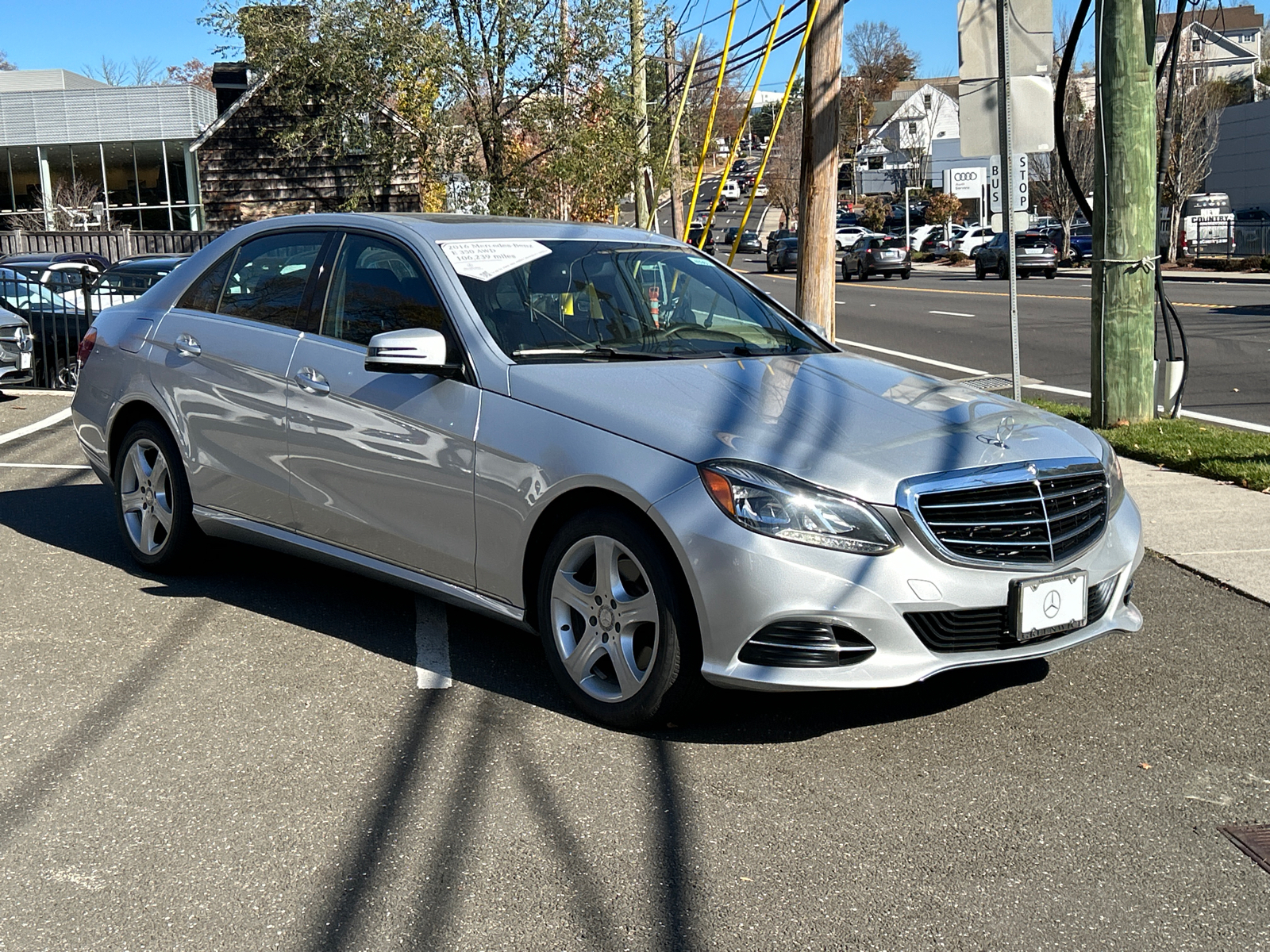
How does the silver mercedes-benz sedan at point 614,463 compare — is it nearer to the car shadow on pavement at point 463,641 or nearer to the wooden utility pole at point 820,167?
the car shadow on pavement at point 463,641

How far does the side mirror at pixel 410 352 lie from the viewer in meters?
4.88

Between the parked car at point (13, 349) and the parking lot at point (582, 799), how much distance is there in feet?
26.6

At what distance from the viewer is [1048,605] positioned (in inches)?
172

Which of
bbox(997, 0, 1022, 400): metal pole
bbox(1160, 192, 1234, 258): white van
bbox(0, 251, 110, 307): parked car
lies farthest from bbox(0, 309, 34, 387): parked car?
bbox(1160, 192, 1234, 258): white van

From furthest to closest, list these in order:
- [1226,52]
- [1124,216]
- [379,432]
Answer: [1226,52]
[1124,216]
[379,432]

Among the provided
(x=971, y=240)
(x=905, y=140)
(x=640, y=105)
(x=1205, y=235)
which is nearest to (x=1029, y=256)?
(x=1205, y=235)

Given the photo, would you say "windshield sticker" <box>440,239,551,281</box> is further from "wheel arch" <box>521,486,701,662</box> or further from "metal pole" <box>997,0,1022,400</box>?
"metal pole" <box>997,0,1022,400</box>

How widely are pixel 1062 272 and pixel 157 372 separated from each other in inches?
→ 1795

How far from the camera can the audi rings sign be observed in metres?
62.3

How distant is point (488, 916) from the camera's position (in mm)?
3342

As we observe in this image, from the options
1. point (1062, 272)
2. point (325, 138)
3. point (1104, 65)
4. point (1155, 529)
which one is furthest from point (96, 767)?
point (1062, 272)

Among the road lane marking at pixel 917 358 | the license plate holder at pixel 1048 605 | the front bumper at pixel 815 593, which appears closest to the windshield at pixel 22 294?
the road lane marking at pixel 917 358

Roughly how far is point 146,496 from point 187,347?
31.6 inches

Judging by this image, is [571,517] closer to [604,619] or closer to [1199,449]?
[604,619]
